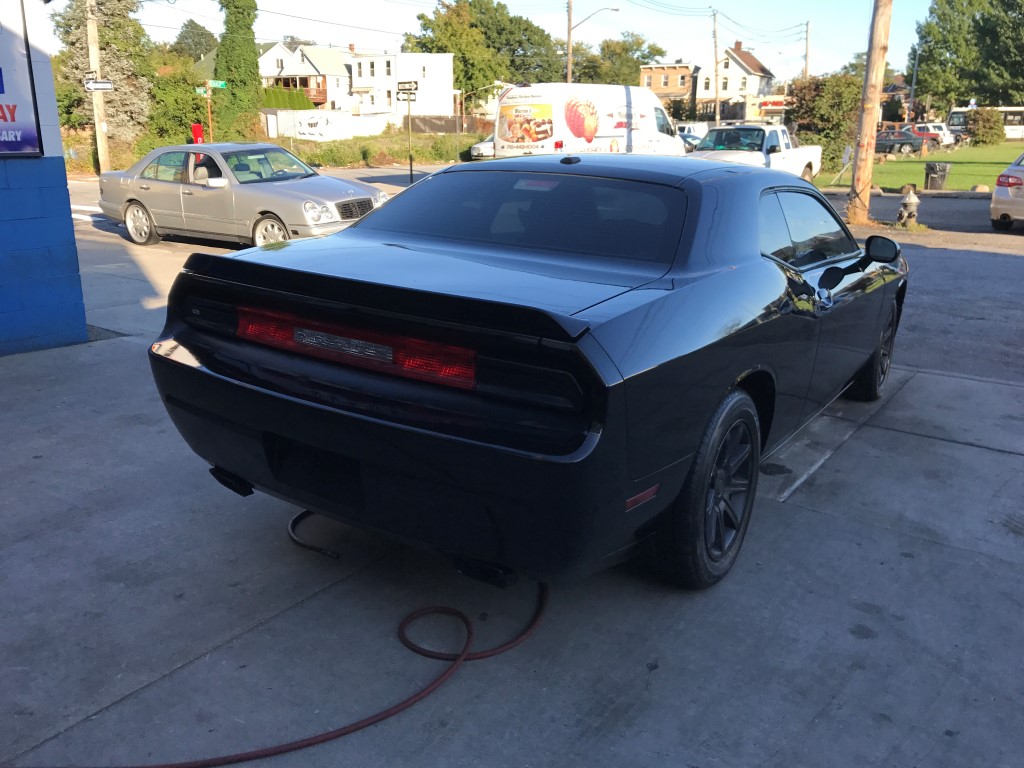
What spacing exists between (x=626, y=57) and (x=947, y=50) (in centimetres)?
4274

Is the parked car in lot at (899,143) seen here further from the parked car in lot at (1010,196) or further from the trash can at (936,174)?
the parked car in lot at (1010,196)

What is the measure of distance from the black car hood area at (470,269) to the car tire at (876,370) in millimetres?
2900

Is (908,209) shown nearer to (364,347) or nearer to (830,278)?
(830,278)

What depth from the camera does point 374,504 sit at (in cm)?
290

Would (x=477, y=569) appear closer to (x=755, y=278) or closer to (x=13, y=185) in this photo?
(x=755, y=278)

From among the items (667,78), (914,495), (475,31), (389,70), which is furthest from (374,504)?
(667,78)

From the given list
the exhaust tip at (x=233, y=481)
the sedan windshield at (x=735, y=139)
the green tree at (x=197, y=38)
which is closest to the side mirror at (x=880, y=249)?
the exhaust tip at (x=233, y=481)

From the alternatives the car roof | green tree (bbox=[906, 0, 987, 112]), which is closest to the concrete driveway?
the car roof

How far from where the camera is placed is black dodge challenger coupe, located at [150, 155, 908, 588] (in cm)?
262

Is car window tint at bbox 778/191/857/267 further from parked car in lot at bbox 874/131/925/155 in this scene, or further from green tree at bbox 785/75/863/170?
parked car in lot at bbox 874/131/925/155

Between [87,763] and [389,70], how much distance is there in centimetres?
8069

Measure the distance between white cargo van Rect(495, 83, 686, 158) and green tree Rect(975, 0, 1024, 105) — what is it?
39972mm

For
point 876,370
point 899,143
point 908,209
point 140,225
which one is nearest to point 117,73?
point 140,225

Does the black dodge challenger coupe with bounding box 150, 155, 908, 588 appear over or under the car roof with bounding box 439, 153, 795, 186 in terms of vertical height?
under
